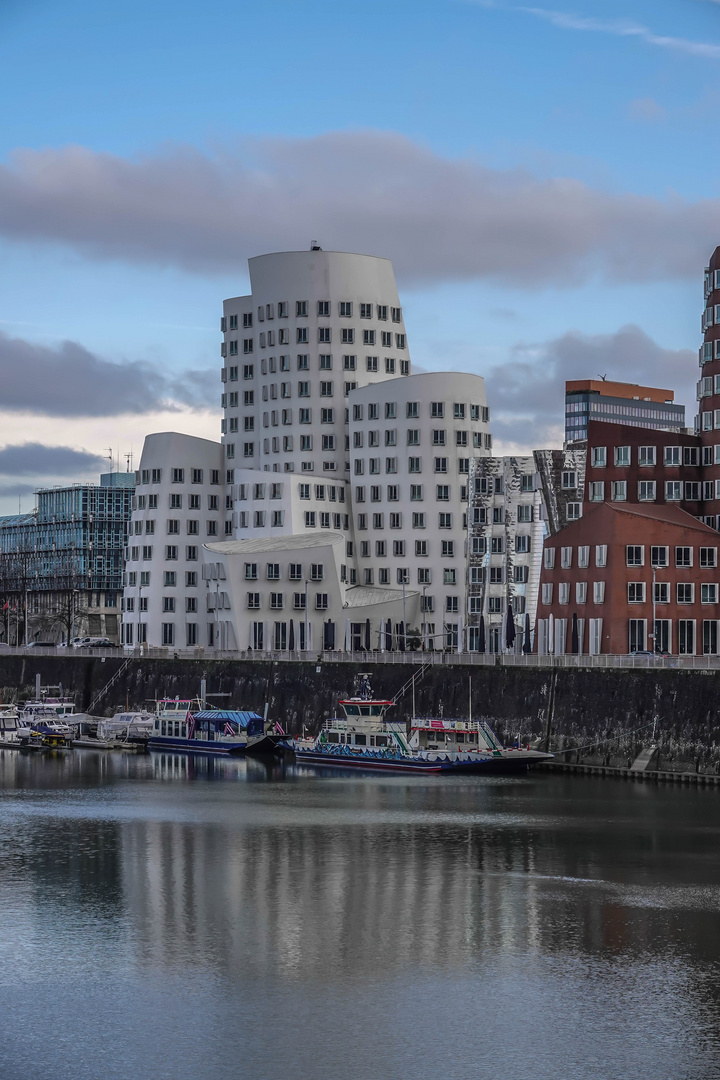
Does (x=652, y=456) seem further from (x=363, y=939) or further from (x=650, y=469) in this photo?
(x=363, y=939)

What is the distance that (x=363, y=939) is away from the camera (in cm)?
5934

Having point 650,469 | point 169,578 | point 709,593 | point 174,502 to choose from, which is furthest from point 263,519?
point 709,593

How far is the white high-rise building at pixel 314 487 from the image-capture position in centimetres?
16612

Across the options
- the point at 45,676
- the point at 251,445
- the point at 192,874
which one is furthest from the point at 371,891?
the point at 251,445

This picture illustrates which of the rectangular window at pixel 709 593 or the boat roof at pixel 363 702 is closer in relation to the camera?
the rectangular window at pixel 709 593

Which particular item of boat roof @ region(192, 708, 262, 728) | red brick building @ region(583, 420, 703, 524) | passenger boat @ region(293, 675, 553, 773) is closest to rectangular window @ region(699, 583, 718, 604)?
red brick building @ region(583, 420, 703, 524)

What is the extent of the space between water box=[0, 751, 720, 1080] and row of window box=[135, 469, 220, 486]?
3549 inches

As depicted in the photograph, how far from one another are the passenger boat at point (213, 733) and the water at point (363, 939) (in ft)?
115

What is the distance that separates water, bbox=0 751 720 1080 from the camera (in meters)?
46.8

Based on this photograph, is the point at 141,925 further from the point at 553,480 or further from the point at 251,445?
the point at 251,445

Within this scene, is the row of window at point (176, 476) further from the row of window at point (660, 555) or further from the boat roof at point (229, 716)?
the row of window at point (660, 555)

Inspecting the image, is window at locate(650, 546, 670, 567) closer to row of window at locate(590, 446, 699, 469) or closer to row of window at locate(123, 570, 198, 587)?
row of window at locate(590, 446, 699, 469)

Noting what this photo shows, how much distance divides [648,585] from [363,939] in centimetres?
7007

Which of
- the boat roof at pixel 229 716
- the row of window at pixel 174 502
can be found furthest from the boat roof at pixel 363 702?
the row of window at pixel 174 502
